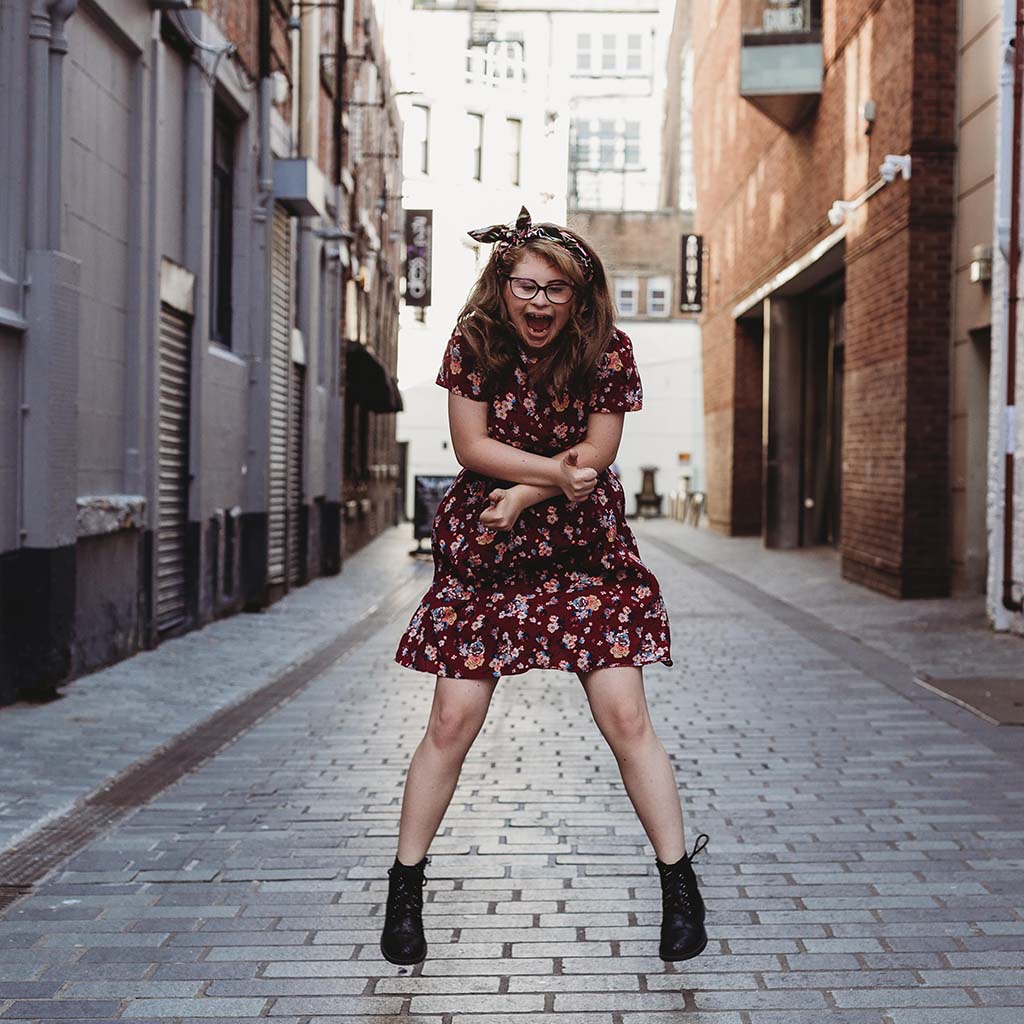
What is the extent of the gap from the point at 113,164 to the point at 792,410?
15777 millimetres

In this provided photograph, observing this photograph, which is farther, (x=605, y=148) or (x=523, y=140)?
(x=605, y=148)

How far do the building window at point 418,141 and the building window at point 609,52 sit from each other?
42.9ft

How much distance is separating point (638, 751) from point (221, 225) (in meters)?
10.3

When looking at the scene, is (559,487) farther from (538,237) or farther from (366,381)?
(366,381)

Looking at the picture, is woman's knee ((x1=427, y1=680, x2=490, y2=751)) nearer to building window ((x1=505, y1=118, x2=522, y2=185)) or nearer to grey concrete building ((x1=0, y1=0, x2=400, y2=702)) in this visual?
grey concrete building ((x1=0, y1=0, x2=400, y2=702))

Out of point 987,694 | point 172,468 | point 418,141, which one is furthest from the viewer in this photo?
point 418,141

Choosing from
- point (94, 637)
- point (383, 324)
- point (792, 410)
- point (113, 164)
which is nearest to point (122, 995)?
point (94, 637)

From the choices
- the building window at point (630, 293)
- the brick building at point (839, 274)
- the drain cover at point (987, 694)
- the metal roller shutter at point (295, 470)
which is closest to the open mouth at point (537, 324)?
the drain cover at point (987, 694)

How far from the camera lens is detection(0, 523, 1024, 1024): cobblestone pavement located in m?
3.28

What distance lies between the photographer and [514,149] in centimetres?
4572

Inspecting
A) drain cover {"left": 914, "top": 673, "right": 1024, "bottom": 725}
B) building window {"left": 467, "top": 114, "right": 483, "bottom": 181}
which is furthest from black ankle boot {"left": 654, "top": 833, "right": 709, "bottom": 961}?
building window {"left": 467, "top": 114, "right": 483, "bottom": 181}

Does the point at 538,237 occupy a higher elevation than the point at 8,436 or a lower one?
higher

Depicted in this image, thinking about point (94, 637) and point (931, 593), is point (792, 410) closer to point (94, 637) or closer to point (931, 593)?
point (931, 593)

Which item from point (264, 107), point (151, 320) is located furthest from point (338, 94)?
point (151, 320)
